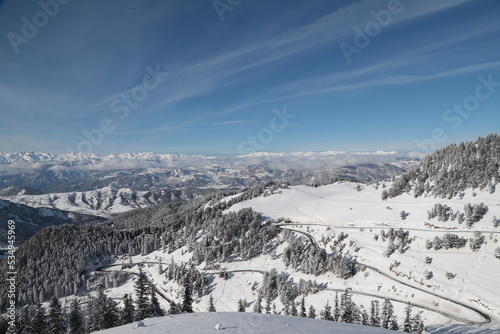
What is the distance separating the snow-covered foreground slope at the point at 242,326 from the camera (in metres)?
17.0

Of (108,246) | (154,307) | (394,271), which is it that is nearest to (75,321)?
(154,307)

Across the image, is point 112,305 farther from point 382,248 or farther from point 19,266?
point 19,266

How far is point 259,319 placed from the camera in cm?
1975

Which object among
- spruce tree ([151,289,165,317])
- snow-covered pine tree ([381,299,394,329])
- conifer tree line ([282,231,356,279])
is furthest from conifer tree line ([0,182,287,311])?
snow-covered pine tree ([381,299,394,329])

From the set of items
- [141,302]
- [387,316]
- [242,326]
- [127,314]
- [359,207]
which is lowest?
[387,316]

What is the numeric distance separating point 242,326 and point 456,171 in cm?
9674

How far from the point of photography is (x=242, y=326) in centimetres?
1780

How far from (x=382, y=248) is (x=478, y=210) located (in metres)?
25.7

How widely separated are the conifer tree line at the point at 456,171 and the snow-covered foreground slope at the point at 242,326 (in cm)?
8249

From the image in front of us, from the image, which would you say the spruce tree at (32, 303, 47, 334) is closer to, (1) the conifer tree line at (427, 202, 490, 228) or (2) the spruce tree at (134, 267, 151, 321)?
(2) the spruce tree at (134, 267, 151, 321)

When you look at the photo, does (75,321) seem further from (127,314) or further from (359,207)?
(359,207)

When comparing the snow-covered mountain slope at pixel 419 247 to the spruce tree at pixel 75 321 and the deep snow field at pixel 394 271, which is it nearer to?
the deep snow field at pixel 394 271

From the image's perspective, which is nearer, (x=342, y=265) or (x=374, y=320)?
(x=374, y=320)

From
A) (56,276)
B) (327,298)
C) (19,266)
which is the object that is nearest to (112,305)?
(327,298)
